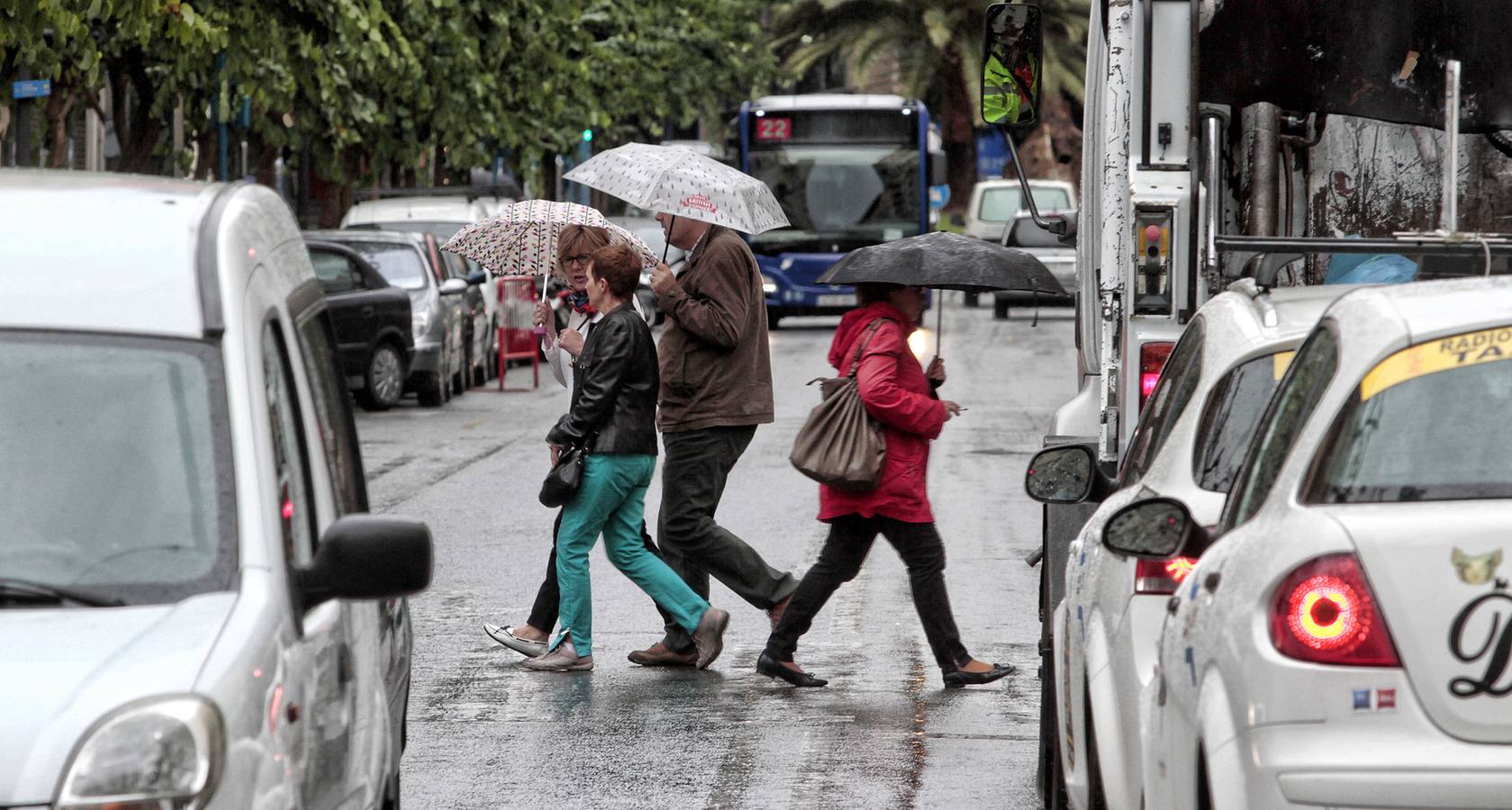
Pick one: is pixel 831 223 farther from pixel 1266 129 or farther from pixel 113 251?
pixel 113 251

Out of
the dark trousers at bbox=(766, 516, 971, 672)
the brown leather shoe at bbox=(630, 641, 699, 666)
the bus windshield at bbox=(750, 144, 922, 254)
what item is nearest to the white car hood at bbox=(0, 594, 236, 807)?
the dark trousers at bbox=(766, 516, 971, 672)

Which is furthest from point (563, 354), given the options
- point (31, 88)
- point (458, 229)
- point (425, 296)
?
point (458, 229)

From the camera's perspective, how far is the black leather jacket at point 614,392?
8547 mm

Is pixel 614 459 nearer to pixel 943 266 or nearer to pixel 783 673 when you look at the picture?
pixel 783 673

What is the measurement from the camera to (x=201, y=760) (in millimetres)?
3512

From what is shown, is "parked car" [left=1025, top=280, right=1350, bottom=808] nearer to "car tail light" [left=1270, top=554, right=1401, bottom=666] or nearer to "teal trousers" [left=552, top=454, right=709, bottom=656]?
"car tail light" [left=1270, top=554, right=1401, bottom=666]

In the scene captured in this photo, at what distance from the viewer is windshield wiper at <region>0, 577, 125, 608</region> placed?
3865 millimetres

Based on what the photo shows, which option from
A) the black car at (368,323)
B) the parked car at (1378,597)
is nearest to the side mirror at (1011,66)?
the parked car at (1378,597)

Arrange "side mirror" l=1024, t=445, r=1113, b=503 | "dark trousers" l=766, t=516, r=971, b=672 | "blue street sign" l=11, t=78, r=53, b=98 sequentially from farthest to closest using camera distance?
"blue street sign" l=11, t=78, r=53, b=98
"dark trousers" l=766, t=516, r=971, b=672
"side mirror" l=1024, t=445, r=1113, b=503

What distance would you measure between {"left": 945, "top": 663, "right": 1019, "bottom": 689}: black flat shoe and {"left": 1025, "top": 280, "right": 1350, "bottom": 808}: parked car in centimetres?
266

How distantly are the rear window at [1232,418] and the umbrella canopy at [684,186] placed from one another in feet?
12.4

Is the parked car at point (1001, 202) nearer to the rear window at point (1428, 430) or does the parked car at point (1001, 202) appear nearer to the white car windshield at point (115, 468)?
the white car windshield at point (115, 468)

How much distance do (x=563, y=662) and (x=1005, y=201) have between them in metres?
33.1

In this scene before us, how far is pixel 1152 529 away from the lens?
14.6ft
